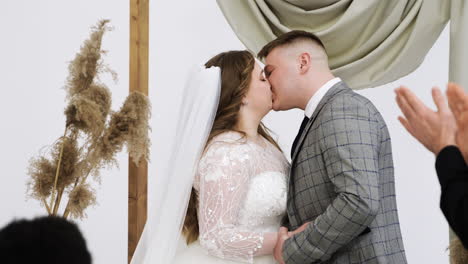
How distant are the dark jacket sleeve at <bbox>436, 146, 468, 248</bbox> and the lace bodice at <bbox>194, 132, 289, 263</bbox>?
1.08 metres

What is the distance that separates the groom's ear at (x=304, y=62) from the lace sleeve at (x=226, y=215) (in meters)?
0.43

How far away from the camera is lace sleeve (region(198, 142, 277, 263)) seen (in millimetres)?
2006

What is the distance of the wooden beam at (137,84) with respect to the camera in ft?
9.24

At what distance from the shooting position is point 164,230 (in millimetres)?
2115

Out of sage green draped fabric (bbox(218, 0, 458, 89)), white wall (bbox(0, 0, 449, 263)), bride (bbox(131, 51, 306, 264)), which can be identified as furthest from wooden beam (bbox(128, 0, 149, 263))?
bride (bbox(131, 51, 306, 264))

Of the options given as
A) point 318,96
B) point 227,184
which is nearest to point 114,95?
point 227,184

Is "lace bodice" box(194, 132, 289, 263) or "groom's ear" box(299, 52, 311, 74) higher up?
"groom's ear" box(299, 52, 311, 74)

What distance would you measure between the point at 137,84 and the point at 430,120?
199 cm

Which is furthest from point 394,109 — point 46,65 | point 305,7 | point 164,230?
point 46,65

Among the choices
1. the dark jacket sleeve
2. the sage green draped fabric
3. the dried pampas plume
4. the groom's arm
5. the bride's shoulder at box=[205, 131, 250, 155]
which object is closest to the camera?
the dark jacket sleeve

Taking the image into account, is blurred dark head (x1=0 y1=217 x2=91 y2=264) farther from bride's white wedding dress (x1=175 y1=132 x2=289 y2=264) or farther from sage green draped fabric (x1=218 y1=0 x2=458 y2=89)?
sage green draped fabric (x1=218 y1=0 x2=458 y2=89)

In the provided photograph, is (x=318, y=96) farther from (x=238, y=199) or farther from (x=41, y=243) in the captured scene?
(x=41, y=243)

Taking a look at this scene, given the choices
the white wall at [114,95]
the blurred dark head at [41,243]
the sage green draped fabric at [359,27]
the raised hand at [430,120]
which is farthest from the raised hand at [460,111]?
the white wall at [114,95]

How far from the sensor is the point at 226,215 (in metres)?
2.01
